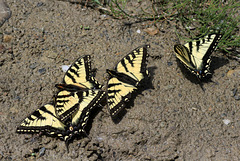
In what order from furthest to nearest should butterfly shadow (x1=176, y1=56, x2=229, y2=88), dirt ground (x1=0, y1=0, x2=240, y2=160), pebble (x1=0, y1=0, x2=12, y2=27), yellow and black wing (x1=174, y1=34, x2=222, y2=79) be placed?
pebble (x1=0, y1=0, x2=12, y2=27) → butterfly shadow (x1=176, y1=56, x2=229, y2=88) → yellow and black wing (x1=174, y1=34, x2=222, y2=79) → dirt ground (x1=0, y1=0, x2=240, y2=160)

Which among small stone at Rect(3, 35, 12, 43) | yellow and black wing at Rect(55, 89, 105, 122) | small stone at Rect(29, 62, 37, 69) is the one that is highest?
small stone at Rect(3, 35, 12, 43)

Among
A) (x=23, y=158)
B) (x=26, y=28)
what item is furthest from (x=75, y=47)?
(x=23, y=158)

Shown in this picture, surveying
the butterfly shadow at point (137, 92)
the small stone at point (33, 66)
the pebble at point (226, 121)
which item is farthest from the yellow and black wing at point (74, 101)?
the pebble at point (226, 121)

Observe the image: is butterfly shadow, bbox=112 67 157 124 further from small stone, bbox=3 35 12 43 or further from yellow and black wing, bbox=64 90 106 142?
small stone, bbox=3 35 12 43

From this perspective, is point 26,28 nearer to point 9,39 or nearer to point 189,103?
point 9,39

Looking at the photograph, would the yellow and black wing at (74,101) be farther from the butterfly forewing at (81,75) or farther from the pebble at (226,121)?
the pebble at (226,121)

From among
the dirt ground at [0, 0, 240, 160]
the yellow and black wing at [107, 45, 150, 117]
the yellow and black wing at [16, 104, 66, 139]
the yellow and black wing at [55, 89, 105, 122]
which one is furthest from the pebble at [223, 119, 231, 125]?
the yellow and black wing at [16, 104, 66, 139]
